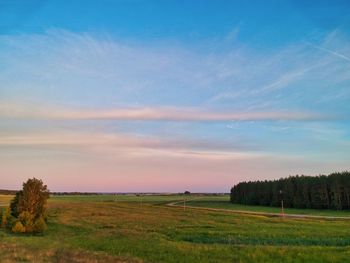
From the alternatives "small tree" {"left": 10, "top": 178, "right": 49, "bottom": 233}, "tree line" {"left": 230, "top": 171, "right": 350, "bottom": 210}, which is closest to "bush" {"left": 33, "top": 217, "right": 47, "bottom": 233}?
"small tree" {"left": 10, "top": 178, "right": 49, "bottom": 233}

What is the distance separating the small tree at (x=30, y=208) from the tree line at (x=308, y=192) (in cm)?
8198

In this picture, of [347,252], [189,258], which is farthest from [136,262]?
[347,252]

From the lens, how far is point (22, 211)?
4706cm

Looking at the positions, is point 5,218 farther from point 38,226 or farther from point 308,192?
point 308,192

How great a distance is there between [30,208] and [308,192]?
102 m

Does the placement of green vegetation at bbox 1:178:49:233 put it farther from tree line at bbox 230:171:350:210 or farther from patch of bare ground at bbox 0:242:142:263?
tree line at bbox 230:171:350:210

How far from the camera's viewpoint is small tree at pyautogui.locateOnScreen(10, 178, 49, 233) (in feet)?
146

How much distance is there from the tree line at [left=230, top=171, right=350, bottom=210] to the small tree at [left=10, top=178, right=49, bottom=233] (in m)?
82.0

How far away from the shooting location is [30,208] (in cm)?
4803

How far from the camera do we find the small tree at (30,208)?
44.6 m

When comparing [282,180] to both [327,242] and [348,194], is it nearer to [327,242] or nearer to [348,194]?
[348,194]

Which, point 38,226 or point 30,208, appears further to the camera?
point 30,208

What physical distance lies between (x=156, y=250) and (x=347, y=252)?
1268 centimetres

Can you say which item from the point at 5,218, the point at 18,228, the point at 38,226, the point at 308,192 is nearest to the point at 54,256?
the point at 38,226
